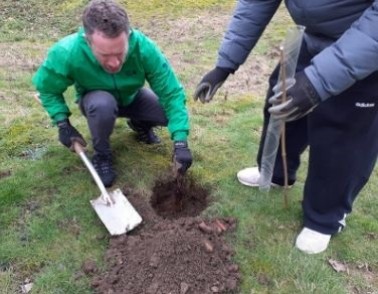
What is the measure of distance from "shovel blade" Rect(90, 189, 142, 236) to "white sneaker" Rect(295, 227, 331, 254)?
100 cm

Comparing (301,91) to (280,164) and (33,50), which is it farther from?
(33,50)

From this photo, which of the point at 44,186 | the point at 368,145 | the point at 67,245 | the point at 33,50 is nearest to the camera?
the point at 368,145

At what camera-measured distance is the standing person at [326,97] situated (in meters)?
2.35

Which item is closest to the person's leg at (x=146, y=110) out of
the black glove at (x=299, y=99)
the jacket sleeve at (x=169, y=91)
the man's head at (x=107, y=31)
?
the jacket sleeve at (x=169, y=91)

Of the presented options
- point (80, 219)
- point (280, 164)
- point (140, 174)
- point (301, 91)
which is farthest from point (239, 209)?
point (301, 91)

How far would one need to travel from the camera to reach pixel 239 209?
137 inches

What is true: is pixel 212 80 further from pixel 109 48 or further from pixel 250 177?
pixel 250 177

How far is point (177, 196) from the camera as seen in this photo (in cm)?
371

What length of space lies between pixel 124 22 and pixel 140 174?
120 centimetres

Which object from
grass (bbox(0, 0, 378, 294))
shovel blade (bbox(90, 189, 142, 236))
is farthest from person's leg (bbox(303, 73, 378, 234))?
shovel blade (bbox(90, 189, 142, 236))

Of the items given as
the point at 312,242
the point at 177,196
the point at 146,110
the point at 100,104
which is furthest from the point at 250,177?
the point at 100,104

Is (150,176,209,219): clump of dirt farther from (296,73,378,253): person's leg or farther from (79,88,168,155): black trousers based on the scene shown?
(296,73,378,253): person's leg

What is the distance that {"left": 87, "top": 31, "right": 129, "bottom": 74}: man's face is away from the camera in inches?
116

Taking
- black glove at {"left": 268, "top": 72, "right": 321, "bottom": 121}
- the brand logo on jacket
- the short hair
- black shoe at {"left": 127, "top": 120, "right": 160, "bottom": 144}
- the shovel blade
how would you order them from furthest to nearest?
black shoe at {"left": 127, "top": 120, "right": 160, "bottom": 144}, the shovel blade, the short hair, the brand logo on jacket, black glove at {"left": 268, "top": 72, "right": 321, "bottom": 121}
